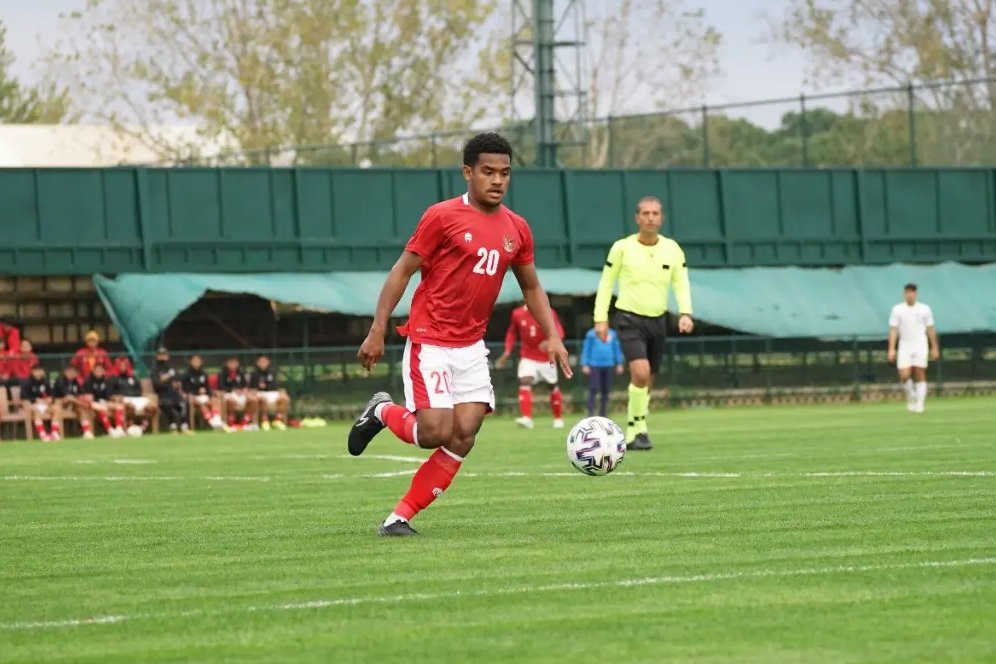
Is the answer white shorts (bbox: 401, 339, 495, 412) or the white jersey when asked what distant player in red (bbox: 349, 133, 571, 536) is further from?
the white jersey

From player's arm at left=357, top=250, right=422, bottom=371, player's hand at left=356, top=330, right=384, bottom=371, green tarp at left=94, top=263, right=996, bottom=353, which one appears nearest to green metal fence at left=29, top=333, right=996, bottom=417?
green tarp at left=94, top=263, right=996, bottom=353

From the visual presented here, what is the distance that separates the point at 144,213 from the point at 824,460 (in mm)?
24284

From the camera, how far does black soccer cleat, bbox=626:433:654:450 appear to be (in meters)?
19.7

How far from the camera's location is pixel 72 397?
31375 millimetres

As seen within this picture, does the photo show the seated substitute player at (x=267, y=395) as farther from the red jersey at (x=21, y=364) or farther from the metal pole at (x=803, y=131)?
the metal pole at (x=803, y=131)

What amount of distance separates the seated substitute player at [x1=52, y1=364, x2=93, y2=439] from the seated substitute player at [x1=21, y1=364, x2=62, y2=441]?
5.8 inches

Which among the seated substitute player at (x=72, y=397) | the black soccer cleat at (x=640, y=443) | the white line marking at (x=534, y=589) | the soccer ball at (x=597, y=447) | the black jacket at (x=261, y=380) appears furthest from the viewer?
the black jacket at (x=261, y=380)

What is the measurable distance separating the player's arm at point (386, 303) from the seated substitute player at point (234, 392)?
22.5m

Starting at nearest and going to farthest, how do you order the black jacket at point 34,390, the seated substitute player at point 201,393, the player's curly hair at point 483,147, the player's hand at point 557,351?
the player's curly hair at point 483,147, the player's hand at point 557,351, the black jacket at point 34,390, the seated substitute player at point 201,393

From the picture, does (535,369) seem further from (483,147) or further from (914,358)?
(483,147)

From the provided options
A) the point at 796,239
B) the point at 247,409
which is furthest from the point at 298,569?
the point at 796,239

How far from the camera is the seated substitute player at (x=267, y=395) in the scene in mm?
33438

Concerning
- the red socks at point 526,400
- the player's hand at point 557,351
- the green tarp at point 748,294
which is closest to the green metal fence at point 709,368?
the green tarp at point 748,294

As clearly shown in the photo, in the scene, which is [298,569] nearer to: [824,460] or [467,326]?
[467,326]
